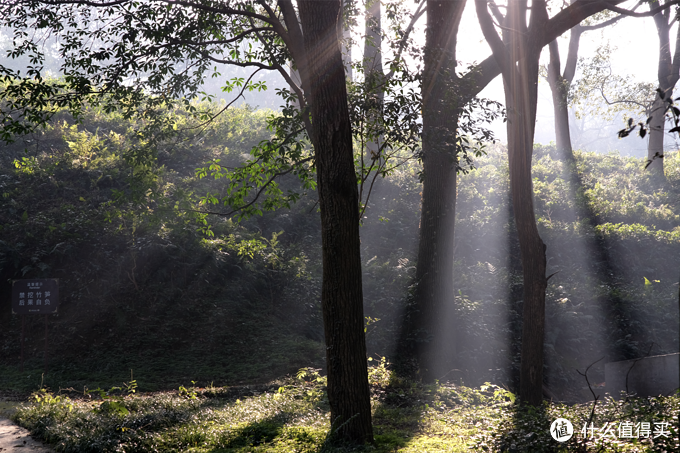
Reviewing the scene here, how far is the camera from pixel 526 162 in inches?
316

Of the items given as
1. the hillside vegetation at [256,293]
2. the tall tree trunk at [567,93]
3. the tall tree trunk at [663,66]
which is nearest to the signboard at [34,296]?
the hillside vegetation at [256,293]

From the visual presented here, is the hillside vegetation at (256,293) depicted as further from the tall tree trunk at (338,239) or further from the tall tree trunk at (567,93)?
the tall tree trunk at (567,93)

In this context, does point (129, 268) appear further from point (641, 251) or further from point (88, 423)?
point (641, 251)

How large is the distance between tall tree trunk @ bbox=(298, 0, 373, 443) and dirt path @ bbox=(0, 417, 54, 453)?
3328 mm

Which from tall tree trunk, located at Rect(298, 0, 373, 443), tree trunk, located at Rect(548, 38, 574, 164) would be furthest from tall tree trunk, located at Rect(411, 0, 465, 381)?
tree trunk, located at Rect(548, 38, 574, 164)

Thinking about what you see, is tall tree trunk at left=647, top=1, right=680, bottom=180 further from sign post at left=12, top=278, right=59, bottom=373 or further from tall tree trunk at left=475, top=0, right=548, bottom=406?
sign post at left=12, top=278, right=59, bottom=373

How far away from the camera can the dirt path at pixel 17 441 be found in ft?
18.1

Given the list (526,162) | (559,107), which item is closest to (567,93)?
(559,107)

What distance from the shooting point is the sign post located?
10406 millimetres

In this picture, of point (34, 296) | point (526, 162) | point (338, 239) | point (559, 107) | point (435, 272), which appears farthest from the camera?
point (559, 107)

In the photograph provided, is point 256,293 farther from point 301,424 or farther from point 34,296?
point 301,424

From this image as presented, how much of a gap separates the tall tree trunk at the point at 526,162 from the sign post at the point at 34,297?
942cm

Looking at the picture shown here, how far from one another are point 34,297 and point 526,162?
33.4ft

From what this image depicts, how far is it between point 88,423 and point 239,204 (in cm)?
452
